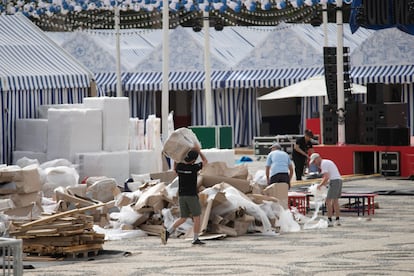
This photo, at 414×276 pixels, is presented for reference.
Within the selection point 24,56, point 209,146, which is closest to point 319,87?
point 209,146

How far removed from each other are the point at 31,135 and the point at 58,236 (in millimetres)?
11976

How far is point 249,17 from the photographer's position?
64750 millimetres

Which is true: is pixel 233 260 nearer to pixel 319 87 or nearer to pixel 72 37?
pixel 319 87

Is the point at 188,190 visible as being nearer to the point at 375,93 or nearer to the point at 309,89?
the point at 375,93

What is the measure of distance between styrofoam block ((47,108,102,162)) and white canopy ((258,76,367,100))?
15347mm

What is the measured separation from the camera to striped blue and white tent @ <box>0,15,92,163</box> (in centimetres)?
3145

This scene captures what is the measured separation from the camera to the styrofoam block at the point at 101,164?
1163 inches

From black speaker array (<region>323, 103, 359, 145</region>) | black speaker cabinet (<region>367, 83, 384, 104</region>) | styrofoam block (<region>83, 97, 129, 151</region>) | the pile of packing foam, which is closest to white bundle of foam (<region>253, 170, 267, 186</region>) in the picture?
the pile of packing foam

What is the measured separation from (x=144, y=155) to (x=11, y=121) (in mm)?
3322

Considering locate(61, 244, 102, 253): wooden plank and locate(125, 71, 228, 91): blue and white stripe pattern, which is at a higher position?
locate(125, 71, 228, 91): blue and white stripe pattern

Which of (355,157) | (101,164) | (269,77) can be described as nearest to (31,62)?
(101,164)

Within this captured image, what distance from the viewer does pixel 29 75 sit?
3219 centimetres

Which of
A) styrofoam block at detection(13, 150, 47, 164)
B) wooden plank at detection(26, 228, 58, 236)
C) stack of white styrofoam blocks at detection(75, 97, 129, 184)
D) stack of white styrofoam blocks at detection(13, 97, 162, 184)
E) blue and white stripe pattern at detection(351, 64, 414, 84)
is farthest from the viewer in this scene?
blue and white stripe pattern at detection(351, 64, 414, 84)

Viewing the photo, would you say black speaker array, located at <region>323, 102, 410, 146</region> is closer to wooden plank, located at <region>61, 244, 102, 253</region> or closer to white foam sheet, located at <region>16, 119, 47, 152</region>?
white foam sheet, located at <region>16, 119, 47, 152</region>
